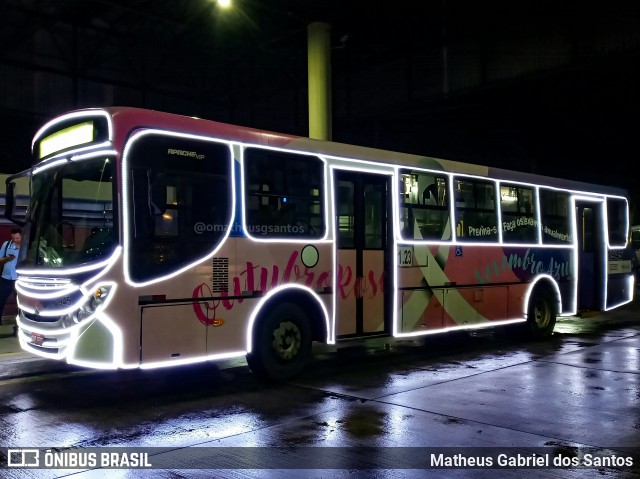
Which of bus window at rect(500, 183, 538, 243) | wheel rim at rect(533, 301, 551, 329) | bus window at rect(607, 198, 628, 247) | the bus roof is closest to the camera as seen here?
the bus roof

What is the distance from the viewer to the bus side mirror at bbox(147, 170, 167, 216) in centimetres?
696

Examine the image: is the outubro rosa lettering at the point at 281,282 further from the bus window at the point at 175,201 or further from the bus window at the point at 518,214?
the bus window at the point at 518,214

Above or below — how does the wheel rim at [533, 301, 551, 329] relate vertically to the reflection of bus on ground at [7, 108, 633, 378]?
below

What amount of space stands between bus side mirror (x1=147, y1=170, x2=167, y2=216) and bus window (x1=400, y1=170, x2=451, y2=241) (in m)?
4.11

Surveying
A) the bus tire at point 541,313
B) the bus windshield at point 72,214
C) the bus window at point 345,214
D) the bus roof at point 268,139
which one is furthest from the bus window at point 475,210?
the bus windshield at point 72,214

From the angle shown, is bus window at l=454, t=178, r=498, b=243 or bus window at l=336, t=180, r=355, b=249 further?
bus window at l=454, t=178, r=498, b=243

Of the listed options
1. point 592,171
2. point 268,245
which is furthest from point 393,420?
point 592,171

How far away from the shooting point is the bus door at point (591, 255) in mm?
13711

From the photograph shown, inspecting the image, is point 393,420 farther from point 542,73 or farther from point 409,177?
point 542,73

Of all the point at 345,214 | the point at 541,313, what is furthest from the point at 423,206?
→ the point at 541,313

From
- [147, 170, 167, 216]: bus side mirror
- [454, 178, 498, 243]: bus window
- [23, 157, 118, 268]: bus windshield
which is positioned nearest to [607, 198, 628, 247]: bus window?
[454, 178, 498, 243]: bus window

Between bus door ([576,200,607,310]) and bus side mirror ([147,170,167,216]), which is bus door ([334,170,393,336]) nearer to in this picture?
bus side mirror ([147,170,167,216])

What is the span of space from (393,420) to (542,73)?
1387cm

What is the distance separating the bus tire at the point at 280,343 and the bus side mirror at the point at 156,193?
197cm
